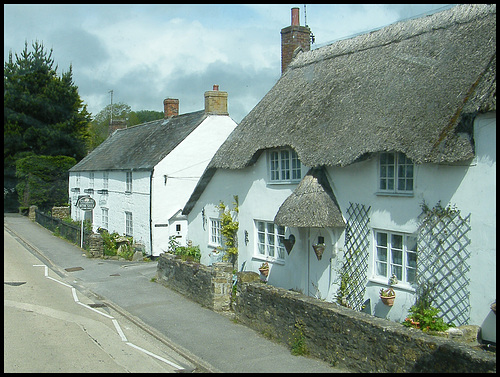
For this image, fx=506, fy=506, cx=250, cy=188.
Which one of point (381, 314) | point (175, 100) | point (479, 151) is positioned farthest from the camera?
point (175, 100)

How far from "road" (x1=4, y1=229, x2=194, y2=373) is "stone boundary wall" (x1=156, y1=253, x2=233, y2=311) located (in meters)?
2.22

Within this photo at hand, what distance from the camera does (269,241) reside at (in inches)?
639

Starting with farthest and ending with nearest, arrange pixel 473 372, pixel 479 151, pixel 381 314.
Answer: pixel 381 314, pixel 479 151, pixel 473 372

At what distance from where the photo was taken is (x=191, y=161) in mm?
25031

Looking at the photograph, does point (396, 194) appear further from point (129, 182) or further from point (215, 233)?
point (129, 182)

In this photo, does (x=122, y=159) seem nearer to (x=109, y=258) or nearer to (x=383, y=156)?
(x=109, y=258)

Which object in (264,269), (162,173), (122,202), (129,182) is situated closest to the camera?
(264,269)

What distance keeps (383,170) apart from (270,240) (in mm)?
5224

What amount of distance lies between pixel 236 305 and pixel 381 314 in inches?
139

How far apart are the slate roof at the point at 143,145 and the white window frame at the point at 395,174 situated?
1401 centimetres

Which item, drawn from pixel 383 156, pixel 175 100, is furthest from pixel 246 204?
pixel 175 100

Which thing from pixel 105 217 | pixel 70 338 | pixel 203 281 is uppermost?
pixel 105 217

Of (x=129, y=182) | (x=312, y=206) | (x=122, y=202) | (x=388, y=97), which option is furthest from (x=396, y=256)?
(x=122, y=202)

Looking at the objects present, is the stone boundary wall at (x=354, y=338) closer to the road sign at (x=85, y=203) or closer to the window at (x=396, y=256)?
the window at (x=396, y=256)
